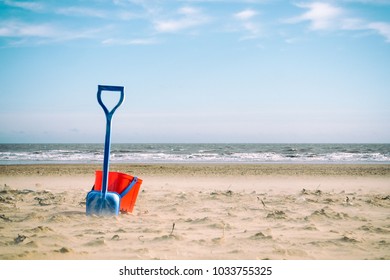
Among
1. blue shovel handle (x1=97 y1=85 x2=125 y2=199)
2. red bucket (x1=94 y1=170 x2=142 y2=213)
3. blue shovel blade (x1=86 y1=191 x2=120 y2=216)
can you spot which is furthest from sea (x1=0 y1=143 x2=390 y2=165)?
blue shovel handle (x1=97 y1=85 x2=125 y2=199)

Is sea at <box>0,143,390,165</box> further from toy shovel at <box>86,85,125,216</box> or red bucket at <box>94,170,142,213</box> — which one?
toy shovel at <box>86,85,125,216</box>

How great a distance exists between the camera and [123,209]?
5117 millimetres

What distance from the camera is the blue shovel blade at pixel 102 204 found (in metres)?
4.67

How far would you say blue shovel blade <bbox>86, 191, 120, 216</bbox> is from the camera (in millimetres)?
4672

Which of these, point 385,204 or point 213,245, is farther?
point 385,204

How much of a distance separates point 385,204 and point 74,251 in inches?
214

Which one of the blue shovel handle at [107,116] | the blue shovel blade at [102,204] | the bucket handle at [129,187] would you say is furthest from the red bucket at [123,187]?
the blue shovel handle at [107,116]

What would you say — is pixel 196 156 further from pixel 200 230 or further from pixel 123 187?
pixel 200 230

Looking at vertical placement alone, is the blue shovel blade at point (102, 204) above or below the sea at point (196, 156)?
above

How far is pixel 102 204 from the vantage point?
469cm

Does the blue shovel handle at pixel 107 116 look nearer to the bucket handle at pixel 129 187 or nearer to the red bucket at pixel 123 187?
the bucket handle at pixel 129 187

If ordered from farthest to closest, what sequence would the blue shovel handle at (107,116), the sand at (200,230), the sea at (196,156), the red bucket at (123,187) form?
the sea at (196,156)
the red bucket at (123,187)
the blue shovel handle at (107,116)
the sand at (200,230)

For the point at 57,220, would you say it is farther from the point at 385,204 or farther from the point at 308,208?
the point at 385,204

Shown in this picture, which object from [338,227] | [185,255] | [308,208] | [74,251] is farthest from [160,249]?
[308,208]
